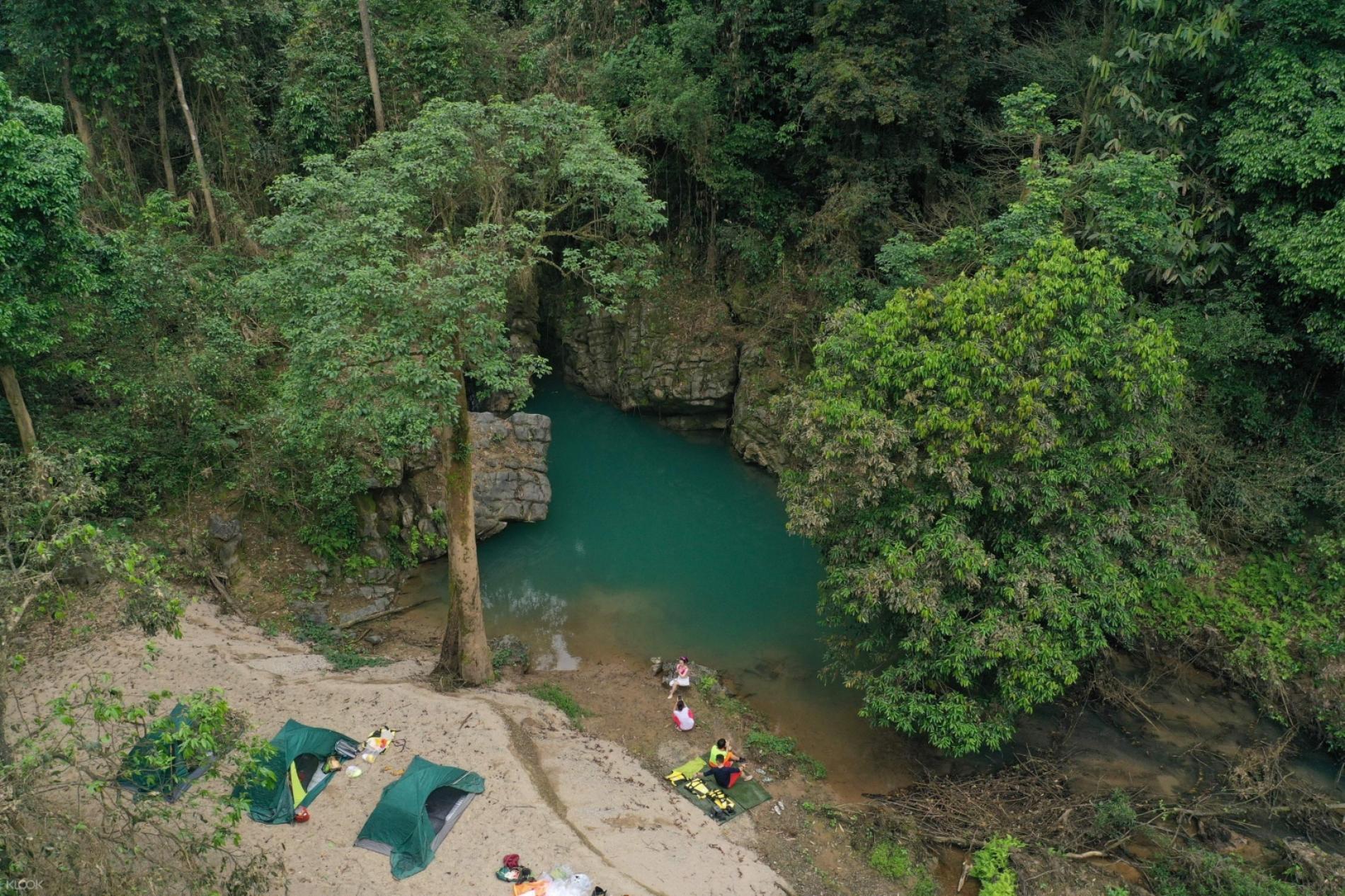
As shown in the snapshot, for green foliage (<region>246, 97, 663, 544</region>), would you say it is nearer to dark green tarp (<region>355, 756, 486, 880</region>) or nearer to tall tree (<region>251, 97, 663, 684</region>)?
tall tree (<region>251, 97, 663, 684</region>)

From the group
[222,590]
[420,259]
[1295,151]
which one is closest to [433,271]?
[420,259]

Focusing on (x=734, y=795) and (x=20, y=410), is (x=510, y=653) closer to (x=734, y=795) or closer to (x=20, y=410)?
(x=734, y=795)

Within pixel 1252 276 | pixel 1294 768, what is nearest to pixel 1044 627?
pixel 1294 768

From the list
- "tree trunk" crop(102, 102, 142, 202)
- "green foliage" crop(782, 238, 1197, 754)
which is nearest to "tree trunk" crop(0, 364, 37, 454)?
"green foliage" crop(782, 238, 1197, 754)

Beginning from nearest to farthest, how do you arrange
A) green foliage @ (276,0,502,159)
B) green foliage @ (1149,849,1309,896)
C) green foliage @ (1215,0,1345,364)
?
green foliage @ (1149,849,1309,896)
green foliage @ (1215,0,1345,364)
green foliage @ (276,0,502,159)

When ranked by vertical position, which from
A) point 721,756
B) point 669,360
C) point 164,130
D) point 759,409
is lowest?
point 721,756

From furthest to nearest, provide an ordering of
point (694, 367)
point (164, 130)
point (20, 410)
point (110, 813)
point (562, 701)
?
point (694, 367) < point (164, 130) < point (562, 701) < point (20, 410) < point (110, 813)
